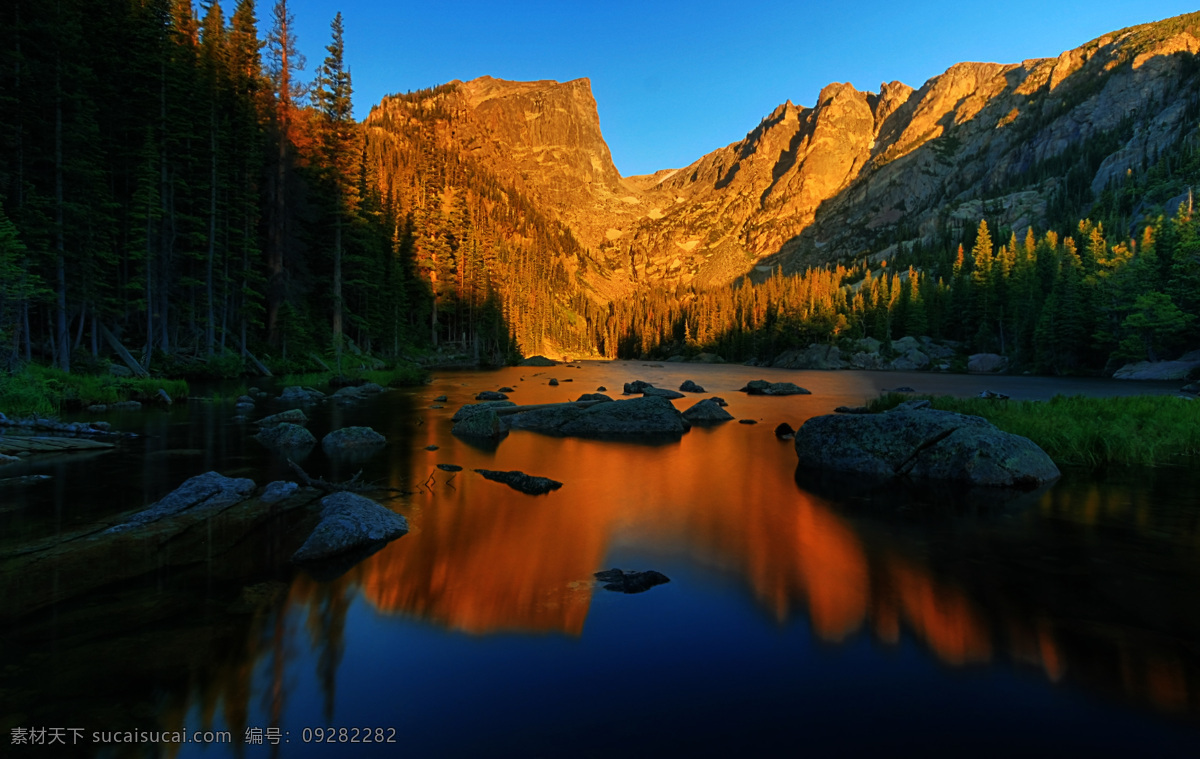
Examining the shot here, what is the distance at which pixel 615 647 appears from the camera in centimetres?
606

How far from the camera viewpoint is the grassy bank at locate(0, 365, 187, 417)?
16891 millimetres

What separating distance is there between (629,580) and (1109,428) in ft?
58.0

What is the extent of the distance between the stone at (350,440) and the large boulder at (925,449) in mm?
13904

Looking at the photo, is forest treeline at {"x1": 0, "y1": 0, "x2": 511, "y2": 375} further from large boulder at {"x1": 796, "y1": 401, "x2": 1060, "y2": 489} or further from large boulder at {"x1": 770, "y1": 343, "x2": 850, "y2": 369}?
large boulder at {"x1": 770, "y1": 343, "x2": 850, "y2": 369}

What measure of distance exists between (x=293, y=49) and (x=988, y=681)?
52.2m

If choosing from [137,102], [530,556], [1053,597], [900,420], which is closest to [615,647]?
[530,556]

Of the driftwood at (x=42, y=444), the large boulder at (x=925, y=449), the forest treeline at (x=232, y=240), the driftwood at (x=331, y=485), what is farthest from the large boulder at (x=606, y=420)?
the forest treeline at (x=232, y=240)

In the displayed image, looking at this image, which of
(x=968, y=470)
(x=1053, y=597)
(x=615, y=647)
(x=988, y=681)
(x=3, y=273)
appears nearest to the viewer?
(x=988, y=681)

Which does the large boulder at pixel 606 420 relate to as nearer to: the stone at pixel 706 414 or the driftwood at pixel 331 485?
the stone at pixel 706 414

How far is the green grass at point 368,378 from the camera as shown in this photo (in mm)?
34513

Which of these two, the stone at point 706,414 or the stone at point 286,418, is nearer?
the stone at point 286,418

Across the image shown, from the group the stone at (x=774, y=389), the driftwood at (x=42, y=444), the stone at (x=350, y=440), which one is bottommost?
the stone at (x=350, y=440)

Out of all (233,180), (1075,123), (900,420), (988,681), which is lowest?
(988,681)

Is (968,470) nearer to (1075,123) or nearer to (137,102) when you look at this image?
(137,102)
